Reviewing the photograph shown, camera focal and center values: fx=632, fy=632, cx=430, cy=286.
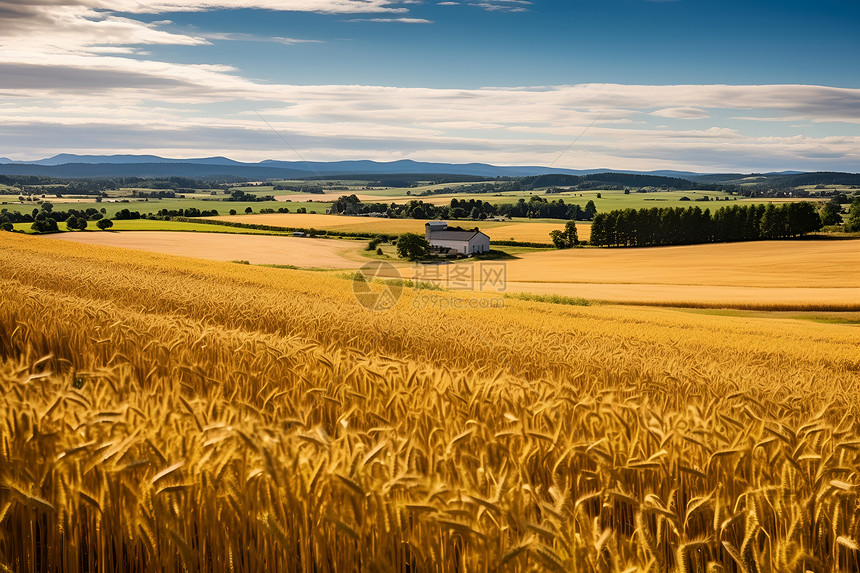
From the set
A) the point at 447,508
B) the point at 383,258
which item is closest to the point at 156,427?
the point at 447,508

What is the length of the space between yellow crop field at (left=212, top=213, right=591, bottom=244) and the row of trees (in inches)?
173

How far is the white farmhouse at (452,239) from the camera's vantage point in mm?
62469

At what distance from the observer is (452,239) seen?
6306 cm

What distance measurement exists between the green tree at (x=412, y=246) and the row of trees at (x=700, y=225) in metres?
31.9

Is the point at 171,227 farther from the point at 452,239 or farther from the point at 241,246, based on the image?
the point at 452,239

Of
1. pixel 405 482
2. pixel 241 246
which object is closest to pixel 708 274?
pixel 241 246

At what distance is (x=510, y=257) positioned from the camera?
220 feet

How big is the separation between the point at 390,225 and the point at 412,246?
15.4m

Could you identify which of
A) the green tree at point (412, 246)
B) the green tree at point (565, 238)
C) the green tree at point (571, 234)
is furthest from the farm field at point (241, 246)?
the green tree at point (571, 234)

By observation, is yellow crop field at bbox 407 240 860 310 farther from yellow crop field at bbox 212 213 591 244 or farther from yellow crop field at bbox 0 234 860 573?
yellow crop field at bbox 0 234 860 573

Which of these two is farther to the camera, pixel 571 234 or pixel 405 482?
pixel 571 234

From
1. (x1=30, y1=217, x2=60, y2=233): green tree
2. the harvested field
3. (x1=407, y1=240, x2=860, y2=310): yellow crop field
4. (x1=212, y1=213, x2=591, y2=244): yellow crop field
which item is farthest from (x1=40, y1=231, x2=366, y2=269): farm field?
the harvested field

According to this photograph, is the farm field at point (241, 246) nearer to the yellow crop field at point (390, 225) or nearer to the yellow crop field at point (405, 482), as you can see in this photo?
the yellow crop field at point (390, 225)

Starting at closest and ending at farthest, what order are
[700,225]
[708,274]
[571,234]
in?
[708,274]
[571,234]
[700,225]
